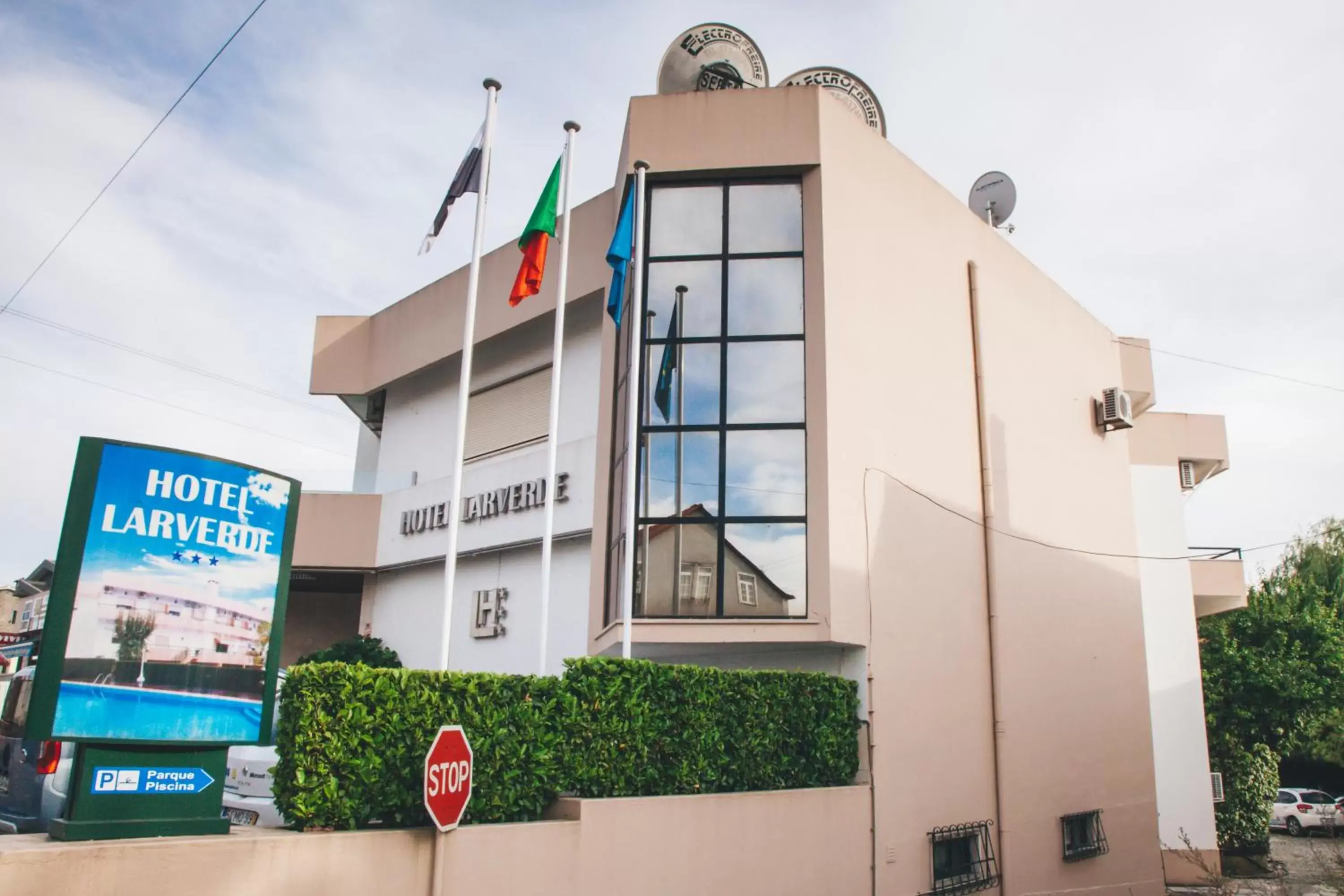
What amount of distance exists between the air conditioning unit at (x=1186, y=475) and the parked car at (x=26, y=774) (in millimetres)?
20916

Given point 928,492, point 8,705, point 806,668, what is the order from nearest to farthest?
point 8,705 → point 806,668 → point 928,492

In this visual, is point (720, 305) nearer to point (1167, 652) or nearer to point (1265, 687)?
point (1167, 652)

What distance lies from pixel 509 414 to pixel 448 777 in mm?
10577

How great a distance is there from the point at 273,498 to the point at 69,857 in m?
2.56

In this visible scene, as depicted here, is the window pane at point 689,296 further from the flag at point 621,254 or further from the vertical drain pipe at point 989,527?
the vertical drain pipe at point 989,527

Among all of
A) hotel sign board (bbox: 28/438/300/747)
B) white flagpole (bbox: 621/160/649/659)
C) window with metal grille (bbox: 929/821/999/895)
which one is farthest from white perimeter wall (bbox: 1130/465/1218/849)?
hotel sign board (bbox: 28/438/300/747)

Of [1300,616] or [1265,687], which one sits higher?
[1300,616]

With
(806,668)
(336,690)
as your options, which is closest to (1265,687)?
(806,668)

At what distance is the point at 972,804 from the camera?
1285 cm

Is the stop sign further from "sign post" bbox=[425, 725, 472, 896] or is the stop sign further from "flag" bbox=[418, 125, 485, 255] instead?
"flag" bbox=[418, 125, 485, 255]

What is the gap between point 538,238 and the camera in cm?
1223

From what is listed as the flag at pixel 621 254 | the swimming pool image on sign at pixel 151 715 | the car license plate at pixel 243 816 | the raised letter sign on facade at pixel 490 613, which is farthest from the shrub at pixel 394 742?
the raised letter sign on facade at pixel 490 613

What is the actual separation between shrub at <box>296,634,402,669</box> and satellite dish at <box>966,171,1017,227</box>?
40.7ft

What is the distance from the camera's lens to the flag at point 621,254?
1220 cm
